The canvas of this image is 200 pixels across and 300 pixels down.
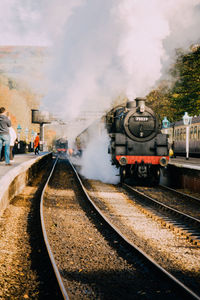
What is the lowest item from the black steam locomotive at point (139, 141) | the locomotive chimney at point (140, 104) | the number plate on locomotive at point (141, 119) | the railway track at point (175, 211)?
the railway track at point (175, 211)

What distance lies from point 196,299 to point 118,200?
729 centimetres

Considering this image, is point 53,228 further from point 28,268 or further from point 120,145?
point 120,145

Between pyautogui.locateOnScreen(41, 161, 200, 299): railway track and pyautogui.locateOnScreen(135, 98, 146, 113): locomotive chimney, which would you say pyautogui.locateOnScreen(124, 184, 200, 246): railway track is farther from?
pyautogui.locateOnScreen(135, 98, 146, 113): locomotive chimney

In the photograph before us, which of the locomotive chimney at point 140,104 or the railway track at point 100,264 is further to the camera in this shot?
the locomotive chimney at point 140,104

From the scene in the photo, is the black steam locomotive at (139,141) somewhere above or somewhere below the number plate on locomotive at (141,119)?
below

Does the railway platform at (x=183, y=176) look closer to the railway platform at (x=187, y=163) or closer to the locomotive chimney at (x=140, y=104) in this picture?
the railway platform at (x=187, y=163)

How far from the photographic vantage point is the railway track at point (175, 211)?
22.8 ft

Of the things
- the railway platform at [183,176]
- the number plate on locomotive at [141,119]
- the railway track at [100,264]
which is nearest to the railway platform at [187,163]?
the railway platform at [183,176]

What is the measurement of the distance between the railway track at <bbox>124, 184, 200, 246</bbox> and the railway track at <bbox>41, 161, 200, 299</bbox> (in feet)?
4.27

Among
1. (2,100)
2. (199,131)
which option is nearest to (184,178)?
(199,131)

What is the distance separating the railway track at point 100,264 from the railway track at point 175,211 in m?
1.30

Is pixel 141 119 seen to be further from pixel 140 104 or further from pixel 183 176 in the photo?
pixel 183 176

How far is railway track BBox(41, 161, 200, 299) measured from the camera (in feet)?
12.9

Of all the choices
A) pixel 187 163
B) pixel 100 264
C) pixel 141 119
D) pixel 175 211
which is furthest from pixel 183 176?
pixel 100 264
